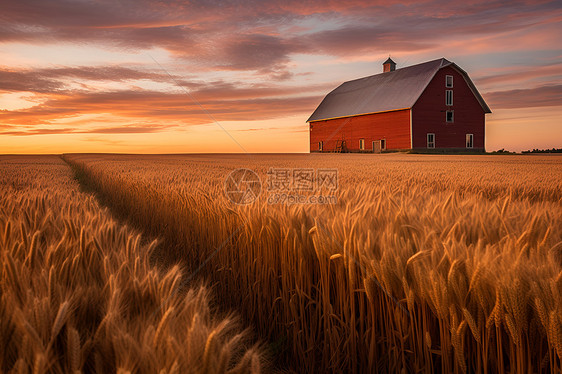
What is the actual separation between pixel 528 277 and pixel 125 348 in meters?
1.22

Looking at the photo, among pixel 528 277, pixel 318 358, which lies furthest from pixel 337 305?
pixel 528 277

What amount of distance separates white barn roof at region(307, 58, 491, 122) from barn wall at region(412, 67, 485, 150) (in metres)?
0.63

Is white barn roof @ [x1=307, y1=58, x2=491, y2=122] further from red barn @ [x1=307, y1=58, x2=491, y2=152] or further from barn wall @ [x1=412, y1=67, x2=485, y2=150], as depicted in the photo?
barn wall @ [x1=412, y1=67, x2=485, y2=150]

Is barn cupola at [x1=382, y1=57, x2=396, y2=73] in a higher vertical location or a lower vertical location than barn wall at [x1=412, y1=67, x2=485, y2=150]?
higher

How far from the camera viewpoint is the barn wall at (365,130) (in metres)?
31.8

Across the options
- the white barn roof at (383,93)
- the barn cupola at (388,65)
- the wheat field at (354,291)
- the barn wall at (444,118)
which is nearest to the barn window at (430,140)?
the barn wall at (444,118)

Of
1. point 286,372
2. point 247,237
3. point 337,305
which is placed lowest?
point 286,372

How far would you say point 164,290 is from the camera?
1210 mm

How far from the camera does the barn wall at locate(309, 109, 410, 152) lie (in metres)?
31.8

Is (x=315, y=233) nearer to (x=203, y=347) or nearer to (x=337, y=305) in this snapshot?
(x=337, y=305)

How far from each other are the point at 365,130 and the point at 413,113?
4.99 meters

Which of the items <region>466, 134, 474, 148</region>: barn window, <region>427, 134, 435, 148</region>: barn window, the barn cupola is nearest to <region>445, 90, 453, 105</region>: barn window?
<region>427, 134, 435, 148</region>: barn window

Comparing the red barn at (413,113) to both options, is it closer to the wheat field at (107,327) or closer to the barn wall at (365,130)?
the barn wall at (365,130)

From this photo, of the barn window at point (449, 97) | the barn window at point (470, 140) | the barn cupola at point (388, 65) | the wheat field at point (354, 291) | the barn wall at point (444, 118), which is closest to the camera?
the wheat field at point (354, 291)
